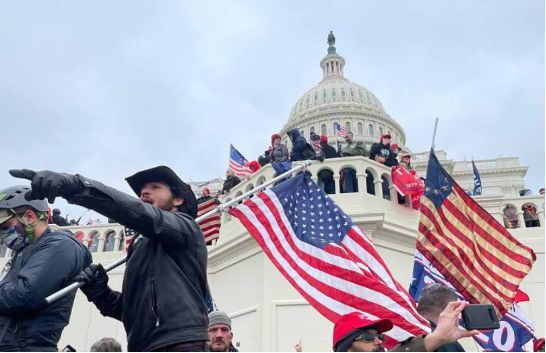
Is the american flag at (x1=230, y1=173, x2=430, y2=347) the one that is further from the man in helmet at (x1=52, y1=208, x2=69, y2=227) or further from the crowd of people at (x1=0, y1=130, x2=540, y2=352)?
the man in helmet at (x1=52, y1=208, x2=69, y2=227)

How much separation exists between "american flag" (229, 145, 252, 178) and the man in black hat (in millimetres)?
14428

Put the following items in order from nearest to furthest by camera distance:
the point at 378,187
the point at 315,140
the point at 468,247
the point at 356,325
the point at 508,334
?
1. the point at 356,325
2. the point at 468,247
3. the point at 508,334
4. the point at 378,187
5. the point at 315,140

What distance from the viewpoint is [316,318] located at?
1059 cm

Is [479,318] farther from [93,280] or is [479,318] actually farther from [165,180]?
[93,280]

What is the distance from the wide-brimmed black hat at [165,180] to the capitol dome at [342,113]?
185 feet

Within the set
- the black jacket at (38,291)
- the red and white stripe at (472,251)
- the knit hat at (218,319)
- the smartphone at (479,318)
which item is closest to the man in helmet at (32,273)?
the black jacket at (38,291)

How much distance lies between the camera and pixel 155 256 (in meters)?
2.62

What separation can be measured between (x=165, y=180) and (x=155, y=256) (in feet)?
1.67

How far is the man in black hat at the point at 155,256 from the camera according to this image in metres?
2.27

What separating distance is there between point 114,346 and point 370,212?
7.73 metres

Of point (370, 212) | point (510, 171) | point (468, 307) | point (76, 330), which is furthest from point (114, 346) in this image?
point (510, 171)

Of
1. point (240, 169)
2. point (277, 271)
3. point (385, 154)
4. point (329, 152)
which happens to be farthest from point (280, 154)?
point (240, 169)

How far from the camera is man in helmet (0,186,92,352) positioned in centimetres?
278

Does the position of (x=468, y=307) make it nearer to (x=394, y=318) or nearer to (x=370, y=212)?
(x=394, y=318)
